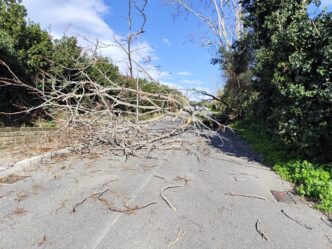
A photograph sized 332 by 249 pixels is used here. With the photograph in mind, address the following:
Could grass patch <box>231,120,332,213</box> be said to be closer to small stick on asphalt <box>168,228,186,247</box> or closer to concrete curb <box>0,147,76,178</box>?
small stick on asphalt <box>168,228,186,247</box>

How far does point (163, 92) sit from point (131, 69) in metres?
1.42

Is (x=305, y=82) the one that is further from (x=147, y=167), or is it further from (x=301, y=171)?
(x=147, y=167)

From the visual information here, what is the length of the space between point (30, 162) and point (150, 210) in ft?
14.4

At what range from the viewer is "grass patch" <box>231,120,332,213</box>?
22.5 ft

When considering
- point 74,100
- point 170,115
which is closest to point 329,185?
point 170,115

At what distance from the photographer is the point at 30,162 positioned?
8773mm

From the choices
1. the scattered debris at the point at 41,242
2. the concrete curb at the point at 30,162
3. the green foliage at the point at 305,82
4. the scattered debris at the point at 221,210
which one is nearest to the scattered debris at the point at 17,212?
the scattered debris at the point at 41,242

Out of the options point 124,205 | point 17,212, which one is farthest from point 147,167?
point 17,212

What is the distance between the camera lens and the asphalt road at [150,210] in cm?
466

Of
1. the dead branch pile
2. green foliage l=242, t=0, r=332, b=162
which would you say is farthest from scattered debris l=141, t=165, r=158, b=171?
green foliage l=242, t=0, r=332, b=162

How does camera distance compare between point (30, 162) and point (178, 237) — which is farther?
point (30, 162)

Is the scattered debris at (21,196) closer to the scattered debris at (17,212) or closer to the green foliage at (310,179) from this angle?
the scattered debris at (17,212)

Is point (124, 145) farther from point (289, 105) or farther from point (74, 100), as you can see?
point (289, 105)

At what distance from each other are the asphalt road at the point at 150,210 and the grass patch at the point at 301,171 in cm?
32
